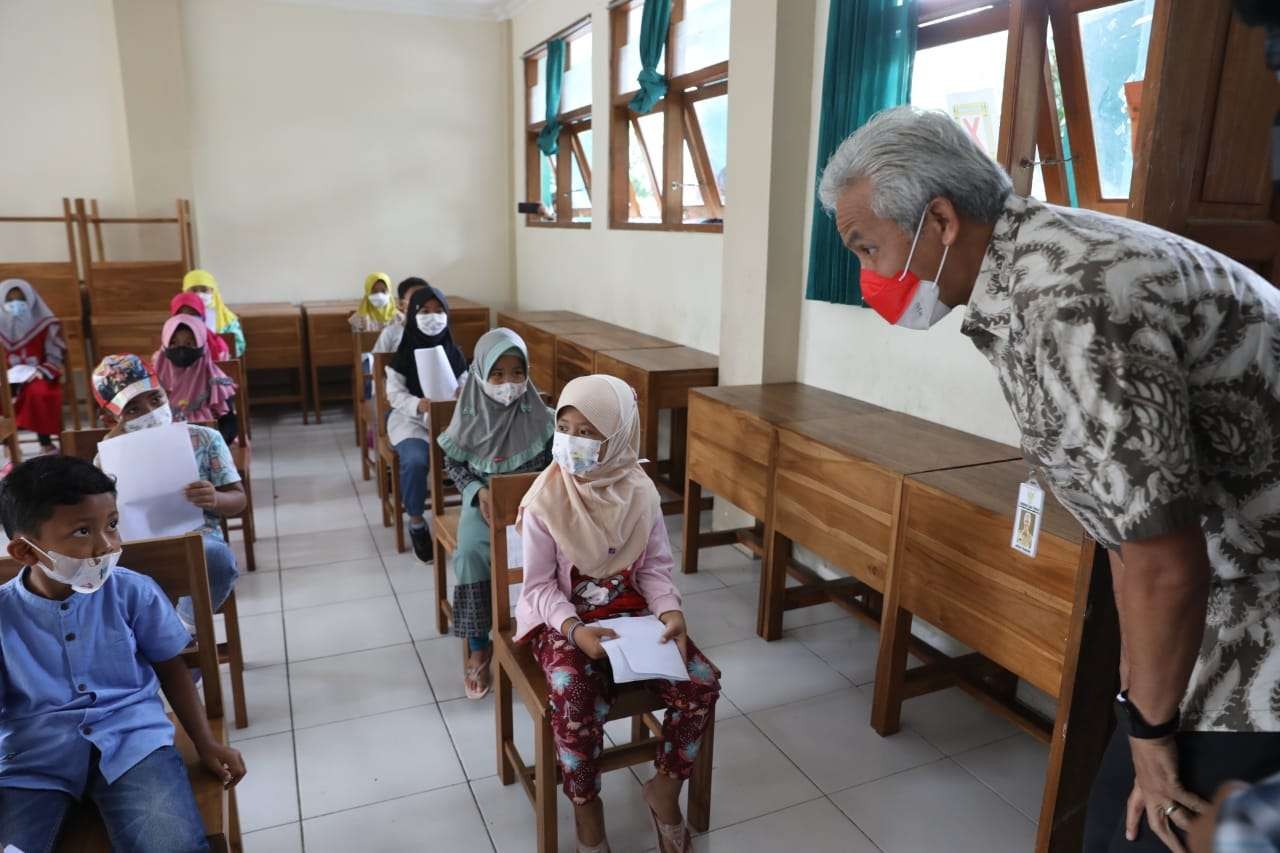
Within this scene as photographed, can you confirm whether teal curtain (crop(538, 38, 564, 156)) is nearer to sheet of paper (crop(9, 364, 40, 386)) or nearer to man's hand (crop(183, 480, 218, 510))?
sheet of paper (crop(9, 364, 40, 386))

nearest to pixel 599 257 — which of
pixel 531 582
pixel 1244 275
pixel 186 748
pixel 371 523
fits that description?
pixel 371 523

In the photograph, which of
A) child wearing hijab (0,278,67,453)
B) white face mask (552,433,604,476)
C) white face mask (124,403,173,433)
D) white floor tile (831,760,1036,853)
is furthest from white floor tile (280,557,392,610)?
child wearing hijab (0,278,67,453)

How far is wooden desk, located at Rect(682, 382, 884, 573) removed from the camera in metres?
2.90

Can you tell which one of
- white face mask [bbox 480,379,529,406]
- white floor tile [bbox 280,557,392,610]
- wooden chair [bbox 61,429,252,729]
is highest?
white face mask [bbox 480,379,529,406]

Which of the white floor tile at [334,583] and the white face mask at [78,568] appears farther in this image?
the white floor tile at [334,583]

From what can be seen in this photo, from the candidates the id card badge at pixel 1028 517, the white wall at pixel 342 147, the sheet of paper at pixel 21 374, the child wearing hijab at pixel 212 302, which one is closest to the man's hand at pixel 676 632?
the id card badge at pixel 1028 517

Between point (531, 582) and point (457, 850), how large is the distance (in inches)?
25.1

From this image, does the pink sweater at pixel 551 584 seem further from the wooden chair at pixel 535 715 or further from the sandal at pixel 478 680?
the sandal at pixel 478 680

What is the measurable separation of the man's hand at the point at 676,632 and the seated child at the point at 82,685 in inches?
34.6

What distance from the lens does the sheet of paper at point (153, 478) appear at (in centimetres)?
224

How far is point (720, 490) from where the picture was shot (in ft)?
10.6

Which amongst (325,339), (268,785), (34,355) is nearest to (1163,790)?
(268,785)

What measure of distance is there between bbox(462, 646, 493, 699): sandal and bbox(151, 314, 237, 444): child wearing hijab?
1.87 meters

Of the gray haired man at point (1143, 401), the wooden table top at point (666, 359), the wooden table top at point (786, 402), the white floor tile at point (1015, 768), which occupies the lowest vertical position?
the white floor tile at point (1015, 768)
